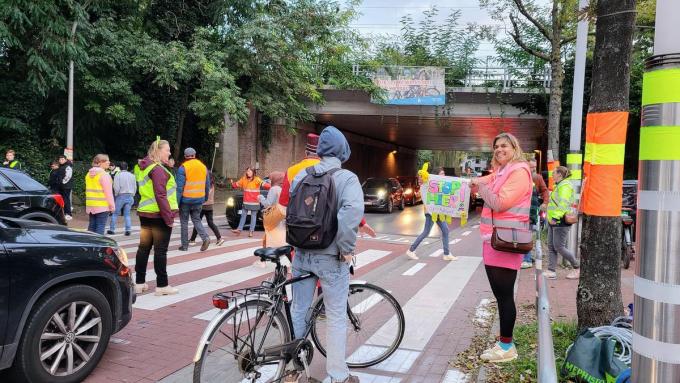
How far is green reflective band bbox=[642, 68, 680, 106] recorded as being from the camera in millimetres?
2127

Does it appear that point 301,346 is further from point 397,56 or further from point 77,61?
point 397,56

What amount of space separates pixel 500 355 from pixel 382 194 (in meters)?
18.4

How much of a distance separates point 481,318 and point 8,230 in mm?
4809

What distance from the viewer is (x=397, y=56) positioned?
90.0 ft

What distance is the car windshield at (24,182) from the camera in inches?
355

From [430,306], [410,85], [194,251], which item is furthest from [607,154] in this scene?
[410,85]

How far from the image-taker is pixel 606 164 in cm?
436

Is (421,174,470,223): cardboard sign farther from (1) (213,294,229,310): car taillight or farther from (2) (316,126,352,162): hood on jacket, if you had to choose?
(1) (213,294,229,310): car taillight

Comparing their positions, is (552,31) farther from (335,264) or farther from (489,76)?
(335,264)

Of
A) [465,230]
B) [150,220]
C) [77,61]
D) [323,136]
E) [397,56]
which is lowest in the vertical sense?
[465,230]

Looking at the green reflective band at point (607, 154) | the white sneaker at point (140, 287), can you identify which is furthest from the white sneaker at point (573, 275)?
the white sneaker at point (140, 287)

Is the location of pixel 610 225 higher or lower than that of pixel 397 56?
lower

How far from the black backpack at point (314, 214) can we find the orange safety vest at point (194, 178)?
21.8ft

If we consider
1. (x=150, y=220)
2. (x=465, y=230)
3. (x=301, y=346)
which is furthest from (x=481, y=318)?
(x=465, y=230)
